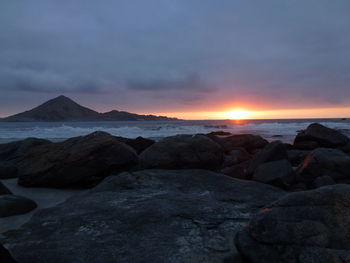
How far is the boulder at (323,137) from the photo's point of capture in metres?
12.4

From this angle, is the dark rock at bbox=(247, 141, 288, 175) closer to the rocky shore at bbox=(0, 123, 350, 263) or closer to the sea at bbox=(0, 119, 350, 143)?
the rocky shore at bbox=(0, 123, 350, 263)

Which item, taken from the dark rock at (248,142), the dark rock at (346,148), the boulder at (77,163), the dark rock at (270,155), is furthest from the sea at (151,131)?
the boulder at (77,163)

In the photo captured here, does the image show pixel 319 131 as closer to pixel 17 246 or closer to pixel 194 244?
pixel 194 244

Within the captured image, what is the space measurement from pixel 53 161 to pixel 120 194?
2451 mm

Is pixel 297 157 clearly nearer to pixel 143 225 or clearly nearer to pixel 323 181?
pixel 323 181

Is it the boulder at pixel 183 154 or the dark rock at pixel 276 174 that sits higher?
the boulder at pixel 183 154

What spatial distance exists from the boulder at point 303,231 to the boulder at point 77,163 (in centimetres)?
440

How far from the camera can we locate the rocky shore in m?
2.48

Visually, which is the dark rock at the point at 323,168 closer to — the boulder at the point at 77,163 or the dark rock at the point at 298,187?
the dark rock at the point at 298,187

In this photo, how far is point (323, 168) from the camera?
671 centimetres

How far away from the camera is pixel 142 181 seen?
5.48m

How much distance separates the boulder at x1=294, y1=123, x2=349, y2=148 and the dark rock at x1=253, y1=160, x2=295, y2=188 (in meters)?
7.32

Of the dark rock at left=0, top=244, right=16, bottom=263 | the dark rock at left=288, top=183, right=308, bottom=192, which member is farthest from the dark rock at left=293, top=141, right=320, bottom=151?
the dark rock at left=0, top=244, right=16, bottom=263

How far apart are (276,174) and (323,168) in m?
1.31
